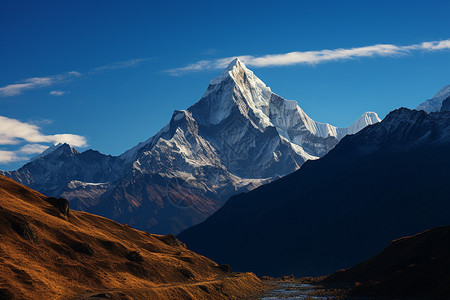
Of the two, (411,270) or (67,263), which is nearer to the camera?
(67,263)

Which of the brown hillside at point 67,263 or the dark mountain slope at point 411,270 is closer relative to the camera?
the brown hillside at point 67,263

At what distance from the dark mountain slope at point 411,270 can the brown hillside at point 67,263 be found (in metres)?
39.4

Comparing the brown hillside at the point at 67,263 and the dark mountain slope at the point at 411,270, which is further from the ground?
the brown hillside at the point at 67,263

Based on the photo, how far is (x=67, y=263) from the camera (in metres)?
106

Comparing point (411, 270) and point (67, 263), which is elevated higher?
point (67, 263)

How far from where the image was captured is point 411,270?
13550cm

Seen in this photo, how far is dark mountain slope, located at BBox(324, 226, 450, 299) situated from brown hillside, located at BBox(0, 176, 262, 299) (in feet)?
129

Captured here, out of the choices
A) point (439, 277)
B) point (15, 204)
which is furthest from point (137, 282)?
point (439, 277)

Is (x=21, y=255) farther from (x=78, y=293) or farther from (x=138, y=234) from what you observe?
(x=138, y=234)

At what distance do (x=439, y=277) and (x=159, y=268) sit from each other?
211 feet

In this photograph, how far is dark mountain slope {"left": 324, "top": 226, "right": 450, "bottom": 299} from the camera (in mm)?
116125

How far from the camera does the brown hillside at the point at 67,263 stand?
302 feet

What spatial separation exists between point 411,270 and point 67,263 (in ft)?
268

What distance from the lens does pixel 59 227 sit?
11919 centimetres
